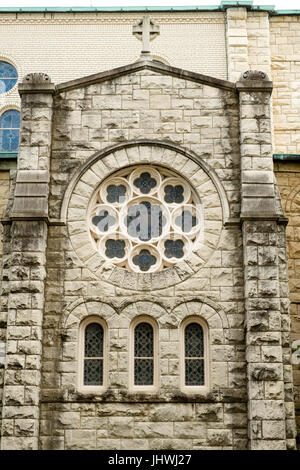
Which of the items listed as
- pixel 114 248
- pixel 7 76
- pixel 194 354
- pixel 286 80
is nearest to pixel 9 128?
pixel 7 76

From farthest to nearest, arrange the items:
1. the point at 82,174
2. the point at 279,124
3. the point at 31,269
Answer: the point at 279,124
the point at 82,174
the point at 31,269

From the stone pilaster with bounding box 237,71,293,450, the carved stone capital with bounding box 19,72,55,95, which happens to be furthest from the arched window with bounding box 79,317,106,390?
the carved stone capital with bounding box 19,72,55,95

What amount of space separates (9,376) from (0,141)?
42.7 ft

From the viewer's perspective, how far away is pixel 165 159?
15.7 metres

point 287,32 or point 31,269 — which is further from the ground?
point 287,32

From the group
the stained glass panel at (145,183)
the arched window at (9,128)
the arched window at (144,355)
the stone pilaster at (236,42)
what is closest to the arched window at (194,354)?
the arched window at (144,355)

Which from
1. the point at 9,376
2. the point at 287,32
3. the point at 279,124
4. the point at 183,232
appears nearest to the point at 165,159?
the point at 183,232

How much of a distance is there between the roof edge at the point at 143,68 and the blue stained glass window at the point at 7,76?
10.4m

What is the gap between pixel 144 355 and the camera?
47.9 feet

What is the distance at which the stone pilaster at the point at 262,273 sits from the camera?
13.7m

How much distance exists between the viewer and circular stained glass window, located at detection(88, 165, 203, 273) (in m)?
15.3

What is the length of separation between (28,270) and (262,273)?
174 inches

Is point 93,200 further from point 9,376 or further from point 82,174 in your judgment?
point 9,376
